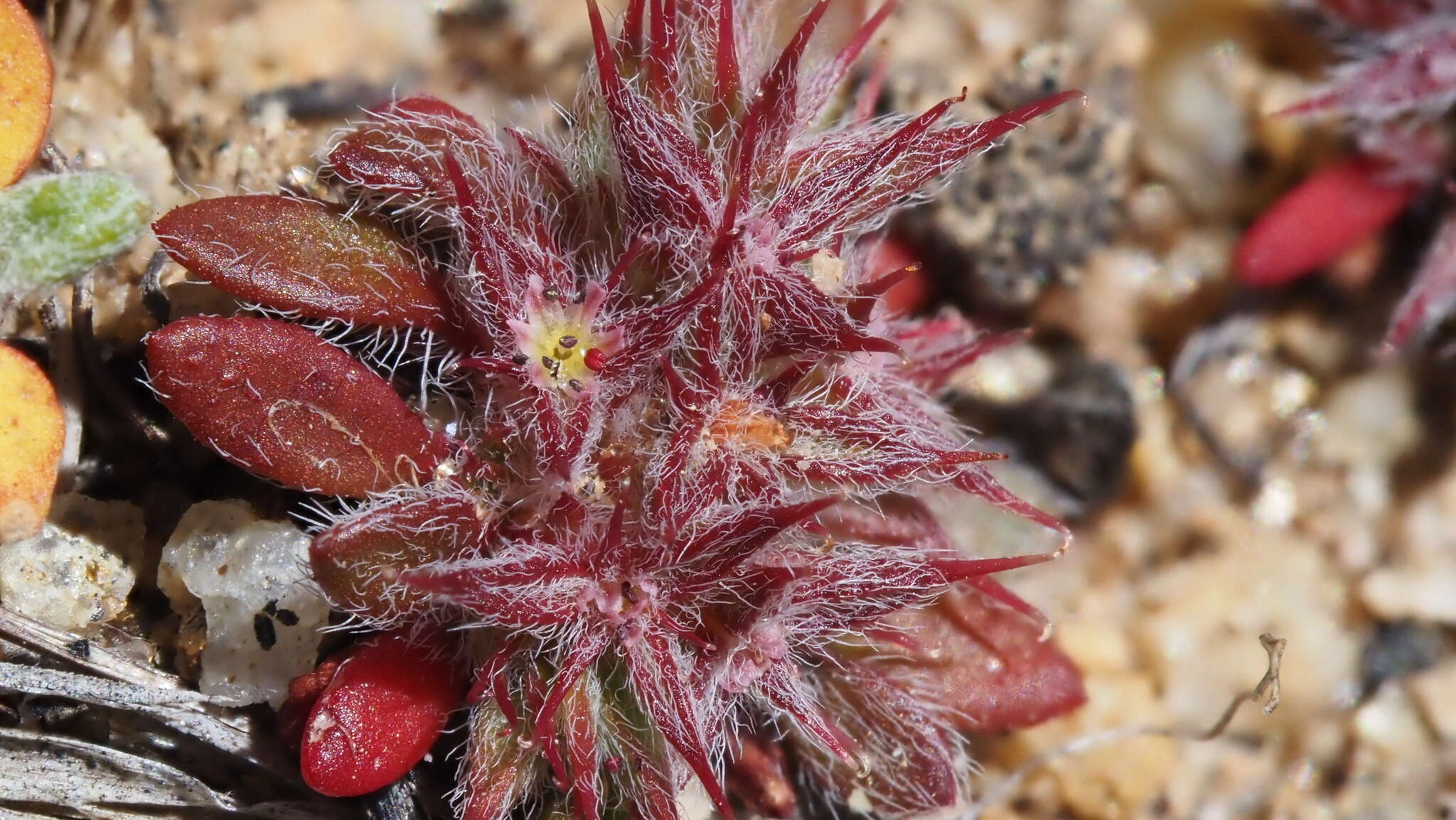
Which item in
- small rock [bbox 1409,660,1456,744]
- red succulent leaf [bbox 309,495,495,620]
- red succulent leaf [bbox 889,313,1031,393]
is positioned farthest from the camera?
small rock [bbox 1409,660,1456,744]

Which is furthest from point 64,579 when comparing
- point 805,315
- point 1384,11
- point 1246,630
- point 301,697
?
point 1384,11

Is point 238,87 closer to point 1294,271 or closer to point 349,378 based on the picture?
point 349,378

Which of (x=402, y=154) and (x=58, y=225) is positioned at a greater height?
(x=402, y=154)

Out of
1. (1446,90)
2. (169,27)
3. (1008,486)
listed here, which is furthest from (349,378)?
(1446,90)

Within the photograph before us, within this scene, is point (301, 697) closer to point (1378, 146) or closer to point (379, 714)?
point (379, 714)

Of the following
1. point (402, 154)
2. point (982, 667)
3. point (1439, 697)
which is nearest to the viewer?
point (402, 154)

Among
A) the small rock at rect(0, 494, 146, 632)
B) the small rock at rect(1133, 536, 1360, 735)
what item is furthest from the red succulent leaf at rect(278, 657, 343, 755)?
the small rock at rect(1133, 536, 1360, 735)

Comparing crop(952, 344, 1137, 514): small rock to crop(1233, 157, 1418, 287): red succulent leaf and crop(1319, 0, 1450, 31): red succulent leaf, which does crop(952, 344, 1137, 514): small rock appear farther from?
crop(1319, 0, 1450, 31): red succulent leaf
